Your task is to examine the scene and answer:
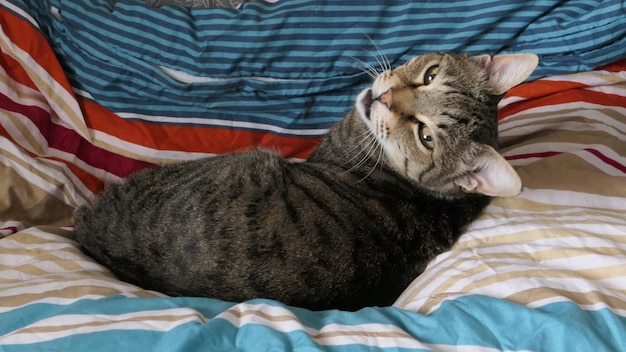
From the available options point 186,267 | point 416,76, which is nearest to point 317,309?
point 186,267

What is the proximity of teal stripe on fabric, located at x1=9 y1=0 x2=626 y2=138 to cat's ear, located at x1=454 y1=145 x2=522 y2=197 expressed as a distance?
2.35ft

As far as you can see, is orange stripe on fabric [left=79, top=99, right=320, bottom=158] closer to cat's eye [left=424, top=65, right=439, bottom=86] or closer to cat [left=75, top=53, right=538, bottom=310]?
cat [left=75, top=53, right=538, bottom=310]

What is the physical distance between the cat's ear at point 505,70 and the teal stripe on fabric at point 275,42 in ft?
1.47

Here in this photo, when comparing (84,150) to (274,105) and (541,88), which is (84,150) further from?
(541,88)

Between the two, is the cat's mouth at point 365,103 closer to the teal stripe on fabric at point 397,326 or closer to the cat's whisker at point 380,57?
the cat's whisker at point 380,57

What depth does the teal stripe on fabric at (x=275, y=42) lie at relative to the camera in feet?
6.27

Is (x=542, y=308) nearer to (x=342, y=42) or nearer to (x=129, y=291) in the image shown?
(x=129, y=291)

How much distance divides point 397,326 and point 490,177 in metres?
0.48

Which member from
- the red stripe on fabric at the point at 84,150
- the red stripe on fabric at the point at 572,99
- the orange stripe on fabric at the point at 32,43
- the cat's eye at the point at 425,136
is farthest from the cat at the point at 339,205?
the orange stripe on fabric at the point at 32,43

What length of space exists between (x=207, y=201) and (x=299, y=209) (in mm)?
249

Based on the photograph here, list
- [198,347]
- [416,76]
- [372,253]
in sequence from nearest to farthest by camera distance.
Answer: [198,347]
[372,253]
[416,76]

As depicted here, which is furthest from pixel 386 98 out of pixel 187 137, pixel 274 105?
pixel 187 137

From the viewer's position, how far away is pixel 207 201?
1379 mm

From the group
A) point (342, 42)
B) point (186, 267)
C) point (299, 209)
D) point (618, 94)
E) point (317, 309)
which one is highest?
point (342, 42)
